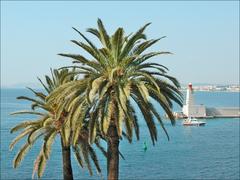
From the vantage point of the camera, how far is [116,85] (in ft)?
75.0

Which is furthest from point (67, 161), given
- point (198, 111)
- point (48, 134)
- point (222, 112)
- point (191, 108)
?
point (222, 112)

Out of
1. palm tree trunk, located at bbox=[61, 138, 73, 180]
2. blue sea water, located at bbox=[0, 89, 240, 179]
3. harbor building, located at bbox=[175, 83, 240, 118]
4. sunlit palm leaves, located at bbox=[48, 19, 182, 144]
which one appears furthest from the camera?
harbor building, located at bbox=[175, 83, 240, 118]

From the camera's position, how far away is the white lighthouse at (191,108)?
170 m

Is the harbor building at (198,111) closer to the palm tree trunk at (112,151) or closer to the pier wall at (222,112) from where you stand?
the pier wall at (222,112)

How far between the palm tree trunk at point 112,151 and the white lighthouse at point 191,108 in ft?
478

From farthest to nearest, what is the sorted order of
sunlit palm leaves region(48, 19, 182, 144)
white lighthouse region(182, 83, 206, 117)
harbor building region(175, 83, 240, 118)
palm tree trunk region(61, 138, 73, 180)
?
harbor building region(175, 83, 240, 118)
white lighthouse region(182, 83, 206, 117)
palm tree trunk region(61, 138, 73, 180)
sunlit palm leaves region(48, 19, 182, 144)

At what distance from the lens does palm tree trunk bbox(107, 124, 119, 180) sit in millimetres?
24109

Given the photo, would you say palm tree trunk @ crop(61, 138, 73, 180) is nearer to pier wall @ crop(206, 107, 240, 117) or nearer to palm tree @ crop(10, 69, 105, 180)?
palm tree @ crop(10, 69, 105, 180)

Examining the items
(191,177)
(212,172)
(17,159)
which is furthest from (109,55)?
(212,172)

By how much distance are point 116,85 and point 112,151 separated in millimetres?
3865

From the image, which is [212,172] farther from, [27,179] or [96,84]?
[96,84]

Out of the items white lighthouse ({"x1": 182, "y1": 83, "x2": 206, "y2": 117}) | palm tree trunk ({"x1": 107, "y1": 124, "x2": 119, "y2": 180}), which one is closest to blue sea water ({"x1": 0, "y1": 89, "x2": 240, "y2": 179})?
palm tree trunk ({"x1": 107, "y1": 124, "x2": 119, "y2": 180})

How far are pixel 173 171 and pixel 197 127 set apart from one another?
256 ft

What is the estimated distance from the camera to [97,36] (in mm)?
24203
